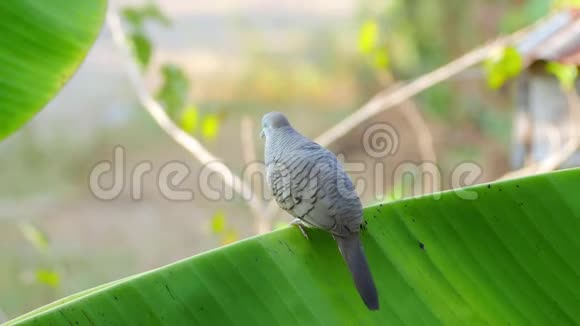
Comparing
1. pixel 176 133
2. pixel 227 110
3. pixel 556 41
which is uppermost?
pixel 176 133

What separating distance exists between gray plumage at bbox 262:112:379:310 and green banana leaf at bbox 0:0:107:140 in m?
0.31

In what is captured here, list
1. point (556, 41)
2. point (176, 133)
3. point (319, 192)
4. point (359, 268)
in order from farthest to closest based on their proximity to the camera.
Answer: point (556, 41) → point (176, 133) → point (319, 192) → point (359, 268)

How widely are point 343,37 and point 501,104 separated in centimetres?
165

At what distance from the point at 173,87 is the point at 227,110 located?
3.34 metres

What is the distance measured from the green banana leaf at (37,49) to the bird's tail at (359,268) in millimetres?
436

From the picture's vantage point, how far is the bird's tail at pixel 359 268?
26.2 inches

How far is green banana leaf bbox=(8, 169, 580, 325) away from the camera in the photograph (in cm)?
65

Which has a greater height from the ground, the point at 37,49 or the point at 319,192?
the point at 37,49

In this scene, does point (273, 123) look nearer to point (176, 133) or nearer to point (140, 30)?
point (176, 133)

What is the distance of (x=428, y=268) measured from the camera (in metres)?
0.71

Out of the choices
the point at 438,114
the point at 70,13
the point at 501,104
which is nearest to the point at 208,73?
the point at 438,114

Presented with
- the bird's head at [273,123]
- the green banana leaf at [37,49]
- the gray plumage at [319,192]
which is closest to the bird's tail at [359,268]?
the gray plumage at [319,192]

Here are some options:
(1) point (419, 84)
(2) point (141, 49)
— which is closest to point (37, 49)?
(2) point (141, 49)

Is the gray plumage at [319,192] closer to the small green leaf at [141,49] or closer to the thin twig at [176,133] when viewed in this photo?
the thin twig at [176,133]
